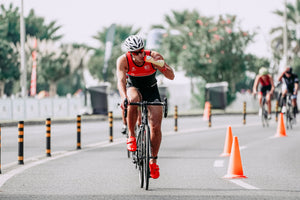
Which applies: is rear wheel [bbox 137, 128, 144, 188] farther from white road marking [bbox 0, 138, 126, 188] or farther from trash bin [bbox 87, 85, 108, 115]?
trash bin [bbox 87, 85, 108, 115]

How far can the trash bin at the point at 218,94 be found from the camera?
128 ft

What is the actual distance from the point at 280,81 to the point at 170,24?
157ft

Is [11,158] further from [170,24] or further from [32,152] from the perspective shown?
[170,24]

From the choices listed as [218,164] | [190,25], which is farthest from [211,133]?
[190,25]

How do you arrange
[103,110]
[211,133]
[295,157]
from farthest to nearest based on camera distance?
1. [103,110]
2. [211,133]
3. [295,157]

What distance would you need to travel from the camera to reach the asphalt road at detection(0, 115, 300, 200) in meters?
8.38

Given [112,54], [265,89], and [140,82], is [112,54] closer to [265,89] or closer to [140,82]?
[265,89]

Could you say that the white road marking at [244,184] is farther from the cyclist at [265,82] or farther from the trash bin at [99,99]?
the trash bin at [99,99]

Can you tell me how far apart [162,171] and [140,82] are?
7.44 feet

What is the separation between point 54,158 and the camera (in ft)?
44.0

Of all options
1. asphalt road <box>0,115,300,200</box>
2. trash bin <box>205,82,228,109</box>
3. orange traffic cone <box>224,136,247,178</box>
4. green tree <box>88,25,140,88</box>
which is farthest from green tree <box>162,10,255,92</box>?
orange traffic cone <box>224,136,247,178</box>

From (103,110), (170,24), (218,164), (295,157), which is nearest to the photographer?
(218,164)

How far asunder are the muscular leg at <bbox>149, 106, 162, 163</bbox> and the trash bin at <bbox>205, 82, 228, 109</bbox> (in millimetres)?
30260

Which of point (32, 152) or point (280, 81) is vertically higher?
point (280, 81)
